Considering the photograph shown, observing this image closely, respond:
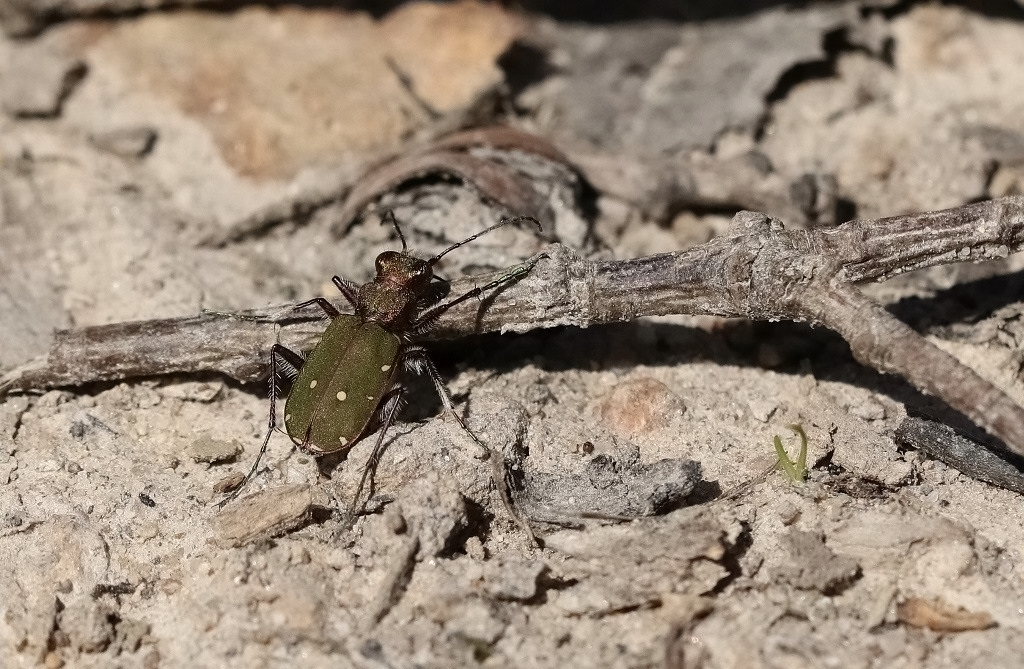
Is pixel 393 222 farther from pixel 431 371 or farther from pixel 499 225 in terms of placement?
pixel 431 371

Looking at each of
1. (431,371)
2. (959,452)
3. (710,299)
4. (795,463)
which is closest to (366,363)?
(431,371)

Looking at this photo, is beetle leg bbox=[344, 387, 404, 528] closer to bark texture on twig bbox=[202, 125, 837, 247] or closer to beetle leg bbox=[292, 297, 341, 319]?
beetle leg bbox=[292, 297, 341, 319]

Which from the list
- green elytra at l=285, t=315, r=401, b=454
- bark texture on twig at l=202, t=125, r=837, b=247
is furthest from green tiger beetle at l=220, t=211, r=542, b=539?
bark texture on twig at l=202, t=125, r=837, b=247

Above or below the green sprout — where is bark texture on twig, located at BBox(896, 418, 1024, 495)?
below

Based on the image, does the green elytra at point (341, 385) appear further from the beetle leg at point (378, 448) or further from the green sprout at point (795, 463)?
the green sprout at point (795, 463)

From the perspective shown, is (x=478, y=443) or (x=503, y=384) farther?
(x=503, y=384)

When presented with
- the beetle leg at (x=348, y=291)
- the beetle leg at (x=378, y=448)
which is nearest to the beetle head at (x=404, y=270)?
the beetle leg at (x=348, y=291)

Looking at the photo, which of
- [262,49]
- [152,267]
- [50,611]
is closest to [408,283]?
[152,267]

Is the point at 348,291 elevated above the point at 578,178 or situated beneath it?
situated beneath
